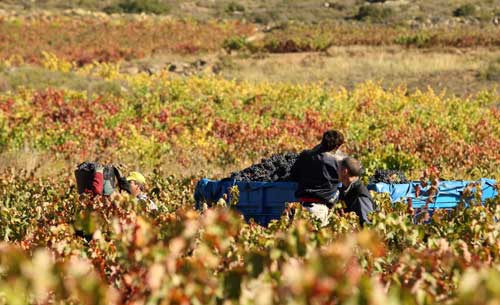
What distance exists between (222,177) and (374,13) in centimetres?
4319

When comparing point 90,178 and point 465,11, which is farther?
point 465,11

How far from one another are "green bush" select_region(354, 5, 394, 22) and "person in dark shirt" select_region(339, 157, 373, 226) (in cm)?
4653

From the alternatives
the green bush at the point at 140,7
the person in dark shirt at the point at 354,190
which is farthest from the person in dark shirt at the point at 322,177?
the green bush at the point at 140,7

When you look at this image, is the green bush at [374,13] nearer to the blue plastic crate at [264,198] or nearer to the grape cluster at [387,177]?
the grape cluster at [387,177]

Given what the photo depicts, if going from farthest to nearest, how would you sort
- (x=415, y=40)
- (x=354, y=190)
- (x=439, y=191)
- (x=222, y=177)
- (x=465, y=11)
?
1. (x=465, y=11)
2. (x=415, y=40)
3. (x=222, y=177)
4. (x=439, y=191)
5. (x=354, y=190)

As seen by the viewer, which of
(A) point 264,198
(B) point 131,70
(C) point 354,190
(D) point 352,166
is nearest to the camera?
(D) point 352,166

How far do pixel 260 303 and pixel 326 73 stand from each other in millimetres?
29207

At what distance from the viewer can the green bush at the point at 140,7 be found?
6225cm

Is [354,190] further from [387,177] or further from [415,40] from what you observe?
[415,40]

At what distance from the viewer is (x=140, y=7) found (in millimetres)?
63000

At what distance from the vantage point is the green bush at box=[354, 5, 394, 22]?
53750mm

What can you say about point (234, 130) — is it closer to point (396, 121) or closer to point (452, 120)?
point (396, 121)

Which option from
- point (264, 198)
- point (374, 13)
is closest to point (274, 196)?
point (264, 198)

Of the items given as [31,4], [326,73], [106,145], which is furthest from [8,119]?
[31,4]
